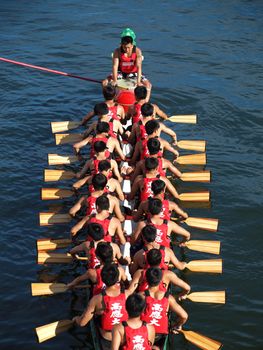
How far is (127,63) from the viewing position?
18578mm

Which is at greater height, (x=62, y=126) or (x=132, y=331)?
(x=62, y=126)

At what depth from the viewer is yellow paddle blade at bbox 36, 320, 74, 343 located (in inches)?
428

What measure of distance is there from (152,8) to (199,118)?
639 inches

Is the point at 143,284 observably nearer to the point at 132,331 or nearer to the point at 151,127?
the point at 132,331

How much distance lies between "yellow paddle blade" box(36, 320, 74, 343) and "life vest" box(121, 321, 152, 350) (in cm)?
241

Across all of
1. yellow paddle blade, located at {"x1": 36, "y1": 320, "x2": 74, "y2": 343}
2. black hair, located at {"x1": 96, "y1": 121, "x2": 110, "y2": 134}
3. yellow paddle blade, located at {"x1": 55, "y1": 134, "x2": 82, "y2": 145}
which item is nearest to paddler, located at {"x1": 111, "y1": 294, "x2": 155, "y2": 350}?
yellow paddle blade, located at {"x1": 36, "y1": 320, "x2": 74, "y2": 343}

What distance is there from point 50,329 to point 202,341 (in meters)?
2.90

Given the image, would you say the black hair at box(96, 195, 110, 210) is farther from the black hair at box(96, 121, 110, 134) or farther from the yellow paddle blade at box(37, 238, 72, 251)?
the black hair at box(96, 121, 110, 134)

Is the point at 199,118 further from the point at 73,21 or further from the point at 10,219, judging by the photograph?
the point at 73,21

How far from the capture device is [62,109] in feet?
78.1

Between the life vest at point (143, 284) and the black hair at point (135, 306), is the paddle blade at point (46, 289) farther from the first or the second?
the black hair at point (135, 306)

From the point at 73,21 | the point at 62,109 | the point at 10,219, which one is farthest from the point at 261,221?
the point at 73,21

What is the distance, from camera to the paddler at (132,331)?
28.9ft

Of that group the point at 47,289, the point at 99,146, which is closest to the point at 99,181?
the point at 99,146
